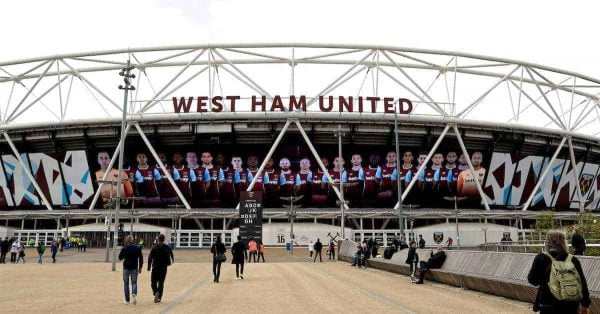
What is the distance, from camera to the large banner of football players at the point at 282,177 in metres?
54.5

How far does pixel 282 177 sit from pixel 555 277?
4945cm

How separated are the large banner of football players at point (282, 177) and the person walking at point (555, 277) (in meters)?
47.5

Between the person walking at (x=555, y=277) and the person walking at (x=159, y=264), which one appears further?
the person walking at (x=159, y=264)

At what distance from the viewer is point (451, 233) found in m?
53.9

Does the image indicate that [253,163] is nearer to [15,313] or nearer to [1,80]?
[1,80]

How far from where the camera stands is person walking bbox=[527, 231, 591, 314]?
558cm

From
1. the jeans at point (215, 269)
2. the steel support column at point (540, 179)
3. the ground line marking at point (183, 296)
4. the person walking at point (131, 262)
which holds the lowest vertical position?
the ground line marking at point (183, 296)

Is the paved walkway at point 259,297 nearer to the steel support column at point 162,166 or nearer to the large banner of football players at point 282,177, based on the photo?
the steel support column at point 162,166

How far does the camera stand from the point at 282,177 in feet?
180

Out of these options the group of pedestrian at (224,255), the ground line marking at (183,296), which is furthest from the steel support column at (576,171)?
the ground line marking at (183,296)

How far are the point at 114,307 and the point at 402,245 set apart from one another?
18138mm

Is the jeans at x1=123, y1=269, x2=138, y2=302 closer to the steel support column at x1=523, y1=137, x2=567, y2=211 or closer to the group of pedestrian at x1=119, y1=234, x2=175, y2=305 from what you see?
the group of pedestrian at x1=119, y1=234, x2=175, y2=305

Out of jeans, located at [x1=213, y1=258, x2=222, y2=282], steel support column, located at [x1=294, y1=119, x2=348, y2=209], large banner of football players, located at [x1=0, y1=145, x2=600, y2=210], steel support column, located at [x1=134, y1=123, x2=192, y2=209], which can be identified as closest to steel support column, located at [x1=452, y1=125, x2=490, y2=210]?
large banner of football players, located at [x1=0, y1=145, x2=600, y2=210]

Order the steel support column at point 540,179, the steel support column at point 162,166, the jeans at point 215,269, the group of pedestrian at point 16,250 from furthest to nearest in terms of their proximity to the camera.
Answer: the steel support column at point 540,179
the steel support column at point 162,166
the group of pedestrian at point 16,250
the jeans at point 215,269
